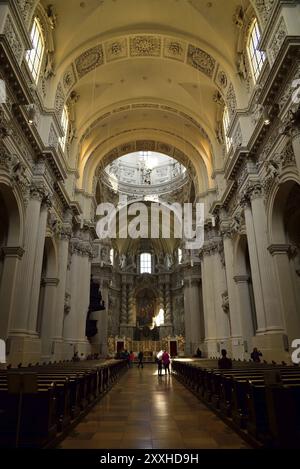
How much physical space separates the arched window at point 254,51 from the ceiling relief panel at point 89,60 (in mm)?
7629

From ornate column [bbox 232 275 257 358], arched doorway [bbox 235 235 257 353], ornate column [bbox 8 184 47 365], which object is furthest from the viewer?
arched doorway [bbox 235 235 257 353]

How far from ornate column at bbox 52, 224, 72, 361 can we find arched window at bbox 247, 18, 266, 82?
12297mm

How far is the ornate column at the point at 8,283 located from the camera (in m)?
10.4

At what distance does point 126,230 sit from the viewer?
127 feet

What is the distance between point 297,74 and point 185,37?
8.96 m

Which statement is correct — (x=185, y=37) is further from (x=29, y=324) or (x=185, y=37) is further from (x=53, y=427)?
(x=53, y=427)

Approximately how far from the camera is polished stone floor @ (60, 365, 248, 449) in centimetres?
397

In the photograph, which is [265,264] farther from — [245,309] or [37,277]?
[37,277]

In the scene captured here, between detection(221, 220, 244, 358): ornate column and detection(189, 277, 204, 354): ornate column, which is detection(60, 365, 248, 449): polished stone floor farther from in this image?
detection(189, 277, 204, 354): ornate column

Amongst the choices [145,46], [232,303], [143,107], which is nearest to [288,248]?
[232,303]

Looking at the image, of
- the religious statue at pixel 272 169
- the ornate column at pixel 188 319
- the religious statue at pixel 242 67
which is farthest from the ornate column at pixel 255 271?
the ornate column at pixel 188 319

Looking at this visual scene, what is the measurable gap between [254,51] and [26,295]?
14.0 meters

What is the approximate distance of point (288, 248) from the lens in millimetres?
11555

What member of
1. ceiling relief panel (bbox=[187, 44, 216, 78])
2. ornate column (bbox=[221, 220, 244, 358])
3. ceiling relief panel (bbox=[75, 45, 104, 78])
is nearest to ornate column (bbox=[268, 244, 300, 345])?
ornate column (bbox=[221, 220, 244, 358])
